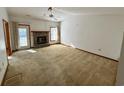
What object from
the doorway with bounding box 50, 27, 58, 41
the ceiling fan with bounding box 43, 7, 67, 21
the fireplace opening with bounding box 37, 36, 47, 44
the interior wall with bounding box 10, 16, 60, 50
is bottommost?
the fireplace opening with bounding box 37, 36, 47, 44

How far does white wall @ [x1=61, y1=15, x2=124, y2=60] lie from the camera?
4.42 m

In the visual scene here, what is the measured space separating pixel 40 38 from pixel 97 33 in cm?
439

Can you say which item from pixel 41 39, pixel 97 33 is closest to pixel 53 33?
pixel 41 39

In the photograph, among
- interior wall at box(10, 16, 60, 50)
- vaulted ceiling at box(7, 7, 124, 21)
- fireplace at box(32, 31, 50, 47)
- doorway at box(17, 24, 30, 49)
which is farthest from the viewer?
fireplace at box(32, 31, 50, 47)

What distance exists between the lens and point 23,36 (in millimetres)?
6707

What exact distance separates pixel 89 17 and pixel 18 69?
471cm

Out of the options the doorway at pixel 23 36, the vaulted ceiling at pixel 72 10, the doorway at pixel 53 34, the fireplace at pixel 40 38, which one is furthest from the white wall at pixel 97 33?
the doorway at pixel 23 36

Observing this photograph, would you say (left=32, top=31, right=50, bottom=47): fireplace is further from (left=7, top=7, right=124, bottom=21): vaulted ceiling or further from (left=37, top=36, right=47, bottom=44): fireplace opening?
(left=7, top=7, right=124, bottom=21): vaulted ceiling

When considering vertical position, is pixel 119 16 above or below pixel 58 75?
above

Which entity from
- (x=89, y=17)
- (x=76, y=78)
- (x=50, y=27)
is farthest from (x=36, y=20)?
(x=76, y=78)

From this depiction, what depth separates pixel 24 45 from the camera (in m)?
6.83

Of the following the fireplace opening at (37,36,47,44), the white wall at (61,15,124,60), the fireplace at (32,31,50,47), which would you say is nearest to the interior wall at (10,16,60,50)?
the fireplace at (32,31,50,47)
